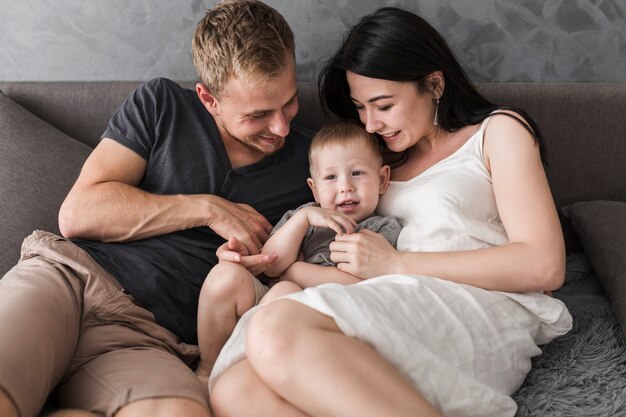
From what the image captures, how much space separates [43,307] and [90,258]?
0.92 feet

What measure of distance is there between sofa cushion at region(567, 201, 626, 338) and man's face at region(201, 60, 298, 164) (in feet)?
3.09

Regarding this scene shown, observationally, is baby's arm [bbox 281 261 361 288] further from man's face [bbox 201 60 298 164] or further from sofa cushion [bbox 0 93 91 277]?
sofa cushion [bbox 0 93 91 277]

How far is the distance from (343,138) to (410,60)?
268 millimetres

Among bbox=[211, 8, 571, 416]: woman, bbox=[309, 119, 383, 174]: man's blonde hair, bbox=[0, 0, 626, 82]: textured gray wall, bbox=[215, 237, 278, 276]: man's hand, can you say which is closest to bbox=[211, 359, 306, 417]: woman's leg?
bbox=[211, 8, 571, 416]: woman

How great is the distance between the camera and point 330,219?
1.63 meters

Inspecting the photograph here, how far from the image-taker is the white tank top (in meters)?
1.61

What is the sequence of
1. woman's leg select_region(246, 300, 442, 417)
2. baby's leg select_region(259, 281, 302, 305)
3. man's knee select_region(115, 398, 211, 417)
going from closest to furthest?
woman's leg select_region(246, 300, 442, 417), man's knee select_region(115, 398, 211, 417), baby's leg select_region(259, 281, 302, 305)

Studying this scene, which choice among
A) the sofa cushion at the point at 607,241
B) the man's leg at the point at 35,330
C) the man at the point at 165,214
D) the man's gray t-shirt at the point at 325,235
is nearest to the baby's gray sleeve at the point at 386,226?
the man's gray t-shirt at the point at 325,235

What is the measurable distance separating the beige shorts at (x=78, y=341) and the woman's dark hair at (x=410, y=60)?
851mm

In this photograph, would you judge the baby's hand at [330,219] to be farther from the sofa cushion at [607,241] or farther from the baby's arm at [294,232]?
the sofa cushion at [607,241]

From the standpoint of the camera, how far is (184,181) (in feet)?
5.91

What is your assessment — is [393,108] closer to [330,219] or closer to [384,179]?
[384,179]

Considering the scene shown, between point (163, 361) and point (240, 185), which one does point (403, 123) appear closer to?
point (240, 185)

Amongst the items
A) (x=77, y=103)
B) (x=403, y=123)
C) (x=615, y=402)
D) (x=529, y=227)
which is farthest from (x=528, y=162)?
(x=77, y=103)
